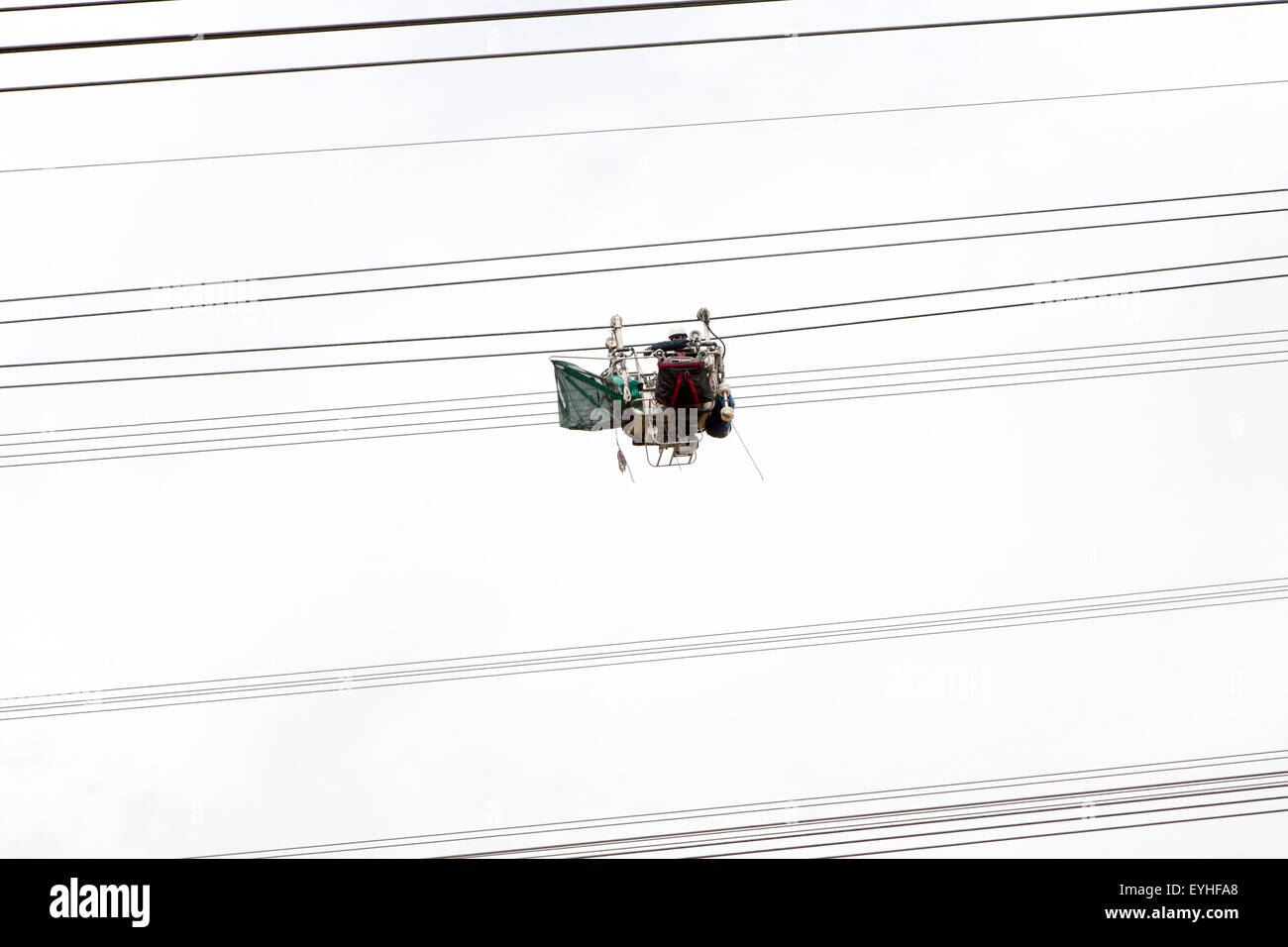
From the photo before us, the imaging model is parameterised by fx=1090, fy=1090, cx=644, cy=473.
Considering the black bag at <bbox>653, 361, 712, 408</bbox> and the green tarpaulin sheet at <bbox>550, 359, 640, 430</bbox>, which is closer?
the black bag at <bbox>653, 361, 712, 408</bbox>

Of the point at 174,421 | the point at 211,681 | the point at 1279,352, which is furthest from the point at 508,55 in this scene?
the point at 1279,352

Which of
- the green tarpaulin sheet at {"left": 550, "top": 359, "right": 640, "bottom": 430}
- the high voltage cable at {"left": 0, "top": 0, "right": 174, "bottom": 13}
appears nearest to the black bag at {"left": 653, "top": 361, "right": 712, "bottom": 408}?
the green tarpaulin sheet at {"left": 550, "top": 359, "right": 640, "bottom": 430}

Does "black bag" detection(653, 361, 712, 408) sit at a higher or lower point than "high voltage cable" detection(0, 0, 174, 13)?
lower

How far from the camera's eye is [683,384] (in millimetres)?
16812

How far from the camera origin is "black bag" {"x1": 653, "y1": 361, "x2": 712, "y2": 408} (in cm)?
1684

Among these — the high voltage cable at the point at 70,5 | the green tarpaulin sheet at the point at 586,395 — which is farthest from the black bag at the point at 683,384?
the high voltage cable at the point at 70,5

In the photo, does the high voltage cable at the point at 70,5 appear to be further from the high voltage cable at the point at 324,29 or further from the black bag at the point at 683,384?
the black bag at the point at 683,384

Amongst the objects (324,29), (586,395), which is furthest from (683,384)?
(324,29)

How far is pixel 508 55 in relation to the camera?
48.5 ft

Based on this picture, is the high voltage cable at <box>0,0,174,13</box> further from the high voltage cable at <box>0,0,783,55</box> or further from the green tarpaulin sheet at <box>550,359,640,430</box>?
the green tarpaulin sheet at <box>550,359,640,430</box>

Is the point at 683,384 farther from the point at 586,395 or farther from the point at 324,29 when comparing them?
the point at 324,29

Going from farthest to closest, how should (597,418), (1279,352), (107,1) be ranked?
(1279,352) < (597,418) < (107,1)

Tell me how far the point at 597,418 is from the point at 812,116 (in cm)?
598
